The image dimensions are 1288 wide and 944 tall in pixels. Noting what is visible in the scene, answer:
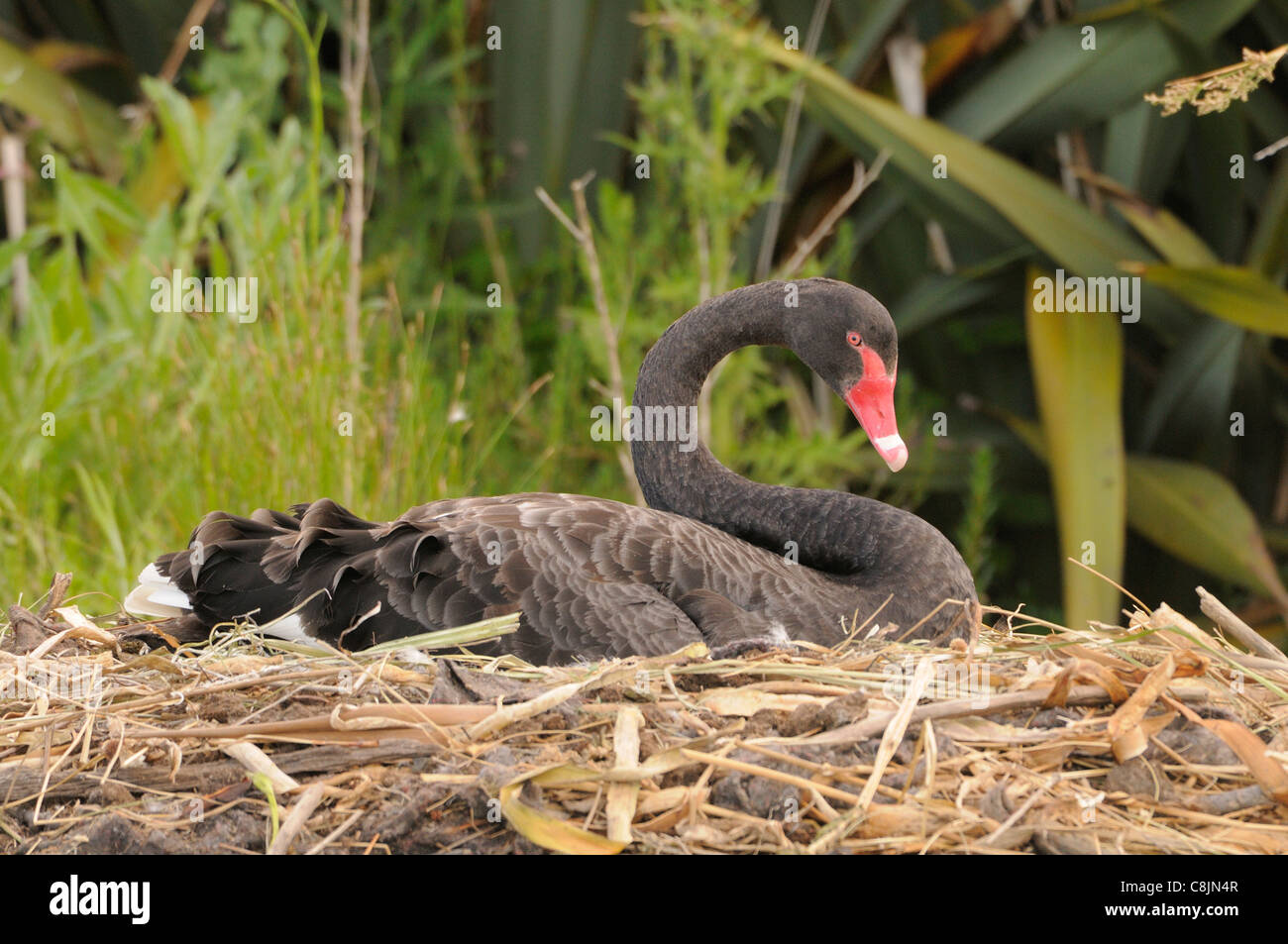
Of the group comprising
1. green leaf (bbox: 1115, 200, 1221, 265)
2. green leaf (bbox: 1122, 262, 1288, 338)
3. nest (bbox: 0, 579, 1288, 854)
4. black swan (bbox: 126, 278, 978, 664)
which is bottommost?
nest (bbox: 0, 579, 1288, 854)

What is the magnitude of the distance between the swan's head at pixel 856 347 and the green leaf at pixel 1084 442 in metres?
1.44

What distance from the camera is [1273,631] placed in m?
4.51

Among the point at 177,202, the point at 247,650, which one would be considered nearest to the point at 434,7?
the point at 177,202

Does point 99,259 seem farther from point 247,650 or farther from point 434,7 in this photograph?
point 247,650

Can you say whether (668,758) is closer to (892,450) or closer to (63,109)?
(892,450)

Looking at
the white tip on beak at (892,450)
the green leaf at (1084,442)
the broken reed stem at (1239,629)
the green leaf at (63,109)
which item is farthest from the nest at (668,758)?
the green leaf at (63,109)

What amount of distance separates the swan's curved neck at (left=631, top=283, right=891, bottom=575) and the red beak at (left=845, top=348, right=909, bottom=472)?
0.51 ft

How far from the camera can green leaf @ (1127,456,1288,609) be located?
13.6 feet

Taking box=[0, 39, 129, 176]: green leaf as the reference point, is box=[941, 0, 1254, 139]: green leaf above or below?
below

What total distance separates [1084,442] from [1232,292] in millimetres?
623

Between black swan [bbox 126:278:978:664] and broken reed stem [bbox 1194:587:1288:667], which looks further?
black swan [bbox 126:278:978:664]

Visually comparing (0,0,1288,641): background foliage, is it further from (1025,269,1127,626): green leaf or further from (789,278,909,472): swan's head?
(789,278,909,472): swan's head

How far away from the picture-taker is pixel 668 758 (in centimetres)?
171

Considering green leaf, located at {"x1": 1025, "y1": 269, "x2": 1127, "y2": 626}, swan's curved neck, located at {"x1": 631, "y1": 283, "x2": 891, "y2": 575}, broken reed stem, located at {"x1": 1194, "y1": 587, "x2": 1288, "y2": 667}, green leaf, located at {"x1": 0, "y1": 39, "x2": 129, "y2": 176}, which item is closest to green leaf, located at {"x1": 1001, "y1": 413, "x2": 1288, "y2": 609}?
green leaf, located at {"x1": 1025, "y1": 269, "x2": 1127, "y2": 626}
